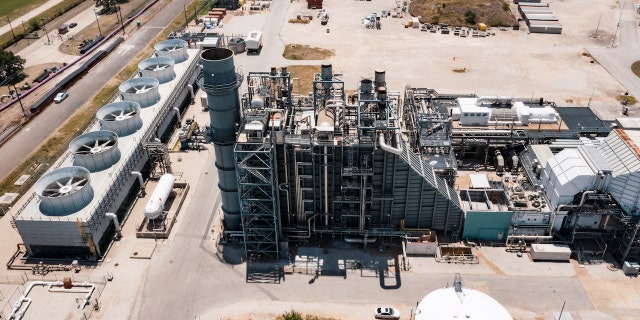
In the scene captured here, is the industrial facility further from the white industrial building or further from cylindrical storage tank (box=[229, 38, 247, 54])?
cylindrical storage tank (box=[229, 38, 247, 54])

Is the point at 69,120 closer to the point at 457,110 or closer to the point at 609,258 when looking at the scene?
the point at 457,110

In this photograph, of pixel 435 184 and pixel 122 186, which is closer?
pixel 435 184

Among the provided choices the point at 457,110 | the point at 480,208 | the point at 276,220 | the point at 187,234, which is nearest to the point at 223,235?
the point at 187,234

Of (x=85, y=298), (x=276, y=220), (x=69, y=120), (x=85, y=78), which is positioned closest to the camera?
(x=85, y=298)

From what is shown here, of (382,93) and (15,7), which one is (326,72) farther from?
(15,7)

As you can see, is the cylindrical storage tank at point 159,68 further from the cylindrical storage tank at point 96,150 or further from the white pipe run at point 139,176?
the white pipe run at point 139,176

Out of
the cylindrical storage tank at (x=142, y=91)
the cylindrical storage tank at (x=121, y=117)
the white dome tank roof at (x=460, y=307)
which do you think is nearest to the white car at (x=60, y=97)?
the cylindrical storage tank at (x=142, y=91)

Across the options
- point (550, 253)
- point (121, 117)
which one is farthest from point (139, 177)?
point (550, 253)
